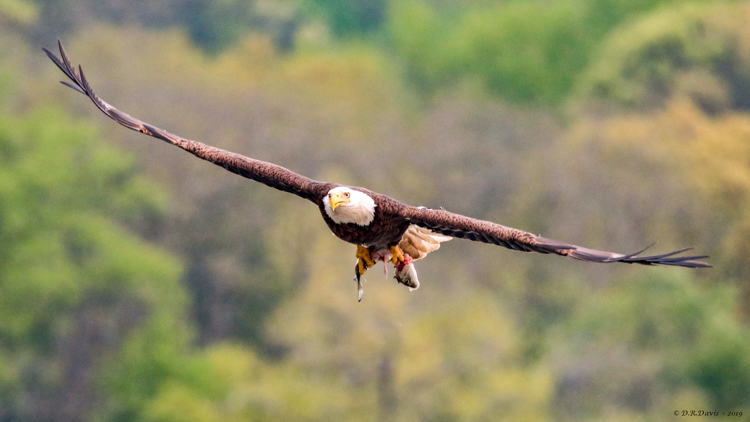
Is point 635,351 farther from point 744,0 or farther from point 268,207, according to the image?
point 744,0

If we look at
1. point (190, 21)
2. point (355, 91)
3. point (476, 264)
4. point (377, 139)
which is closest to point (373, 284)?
point (476, 264)

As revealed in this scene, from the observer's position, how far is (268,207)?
57.9 metres

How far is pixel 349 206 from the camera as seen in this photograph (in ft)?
48.3

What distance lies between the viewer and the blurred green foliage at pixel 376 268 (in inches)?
1844

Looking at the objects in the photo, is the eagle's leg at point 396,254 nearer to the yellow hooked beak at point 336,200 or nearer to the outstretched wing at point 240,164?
the outstretched wing at point 240,164

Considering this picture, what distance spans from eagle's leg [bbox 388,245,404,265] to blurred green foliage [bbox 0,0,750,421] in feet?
88.9

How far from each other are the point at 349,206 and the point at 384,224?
0.53 m

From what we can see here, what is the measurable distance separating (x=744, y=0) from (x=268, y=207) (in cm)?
2618

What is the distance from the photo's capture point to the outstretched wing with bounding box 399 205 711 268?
13656mm

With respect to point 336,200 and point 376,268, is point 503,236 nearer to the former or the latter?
point 336,200


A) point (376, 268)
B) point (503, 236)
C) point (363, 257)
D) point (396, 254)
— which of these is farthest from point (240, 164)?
point (376, 268)

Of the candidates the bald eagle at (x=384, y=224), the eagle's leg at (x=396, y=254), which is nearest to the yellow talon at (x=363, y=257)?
the bald eagle at (x=384, y=224)

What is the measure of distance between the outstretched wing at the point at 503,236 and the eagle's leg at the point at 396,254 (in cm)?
113

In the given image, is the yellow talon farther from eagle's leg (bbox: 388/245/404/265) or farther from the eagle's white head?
the eagle's white head
